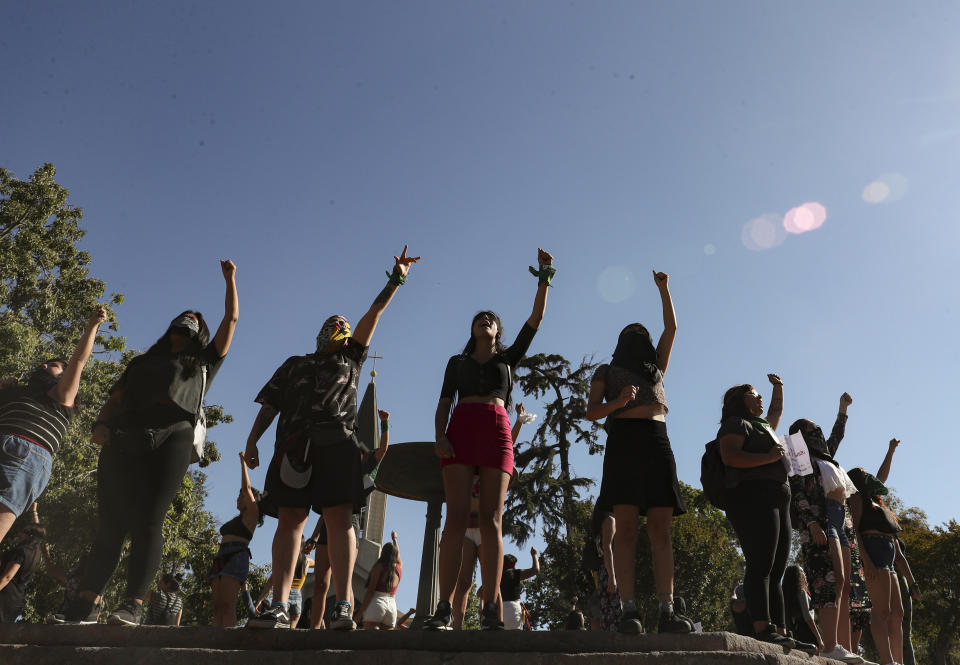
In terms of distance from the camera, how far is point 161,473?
13.4 ft

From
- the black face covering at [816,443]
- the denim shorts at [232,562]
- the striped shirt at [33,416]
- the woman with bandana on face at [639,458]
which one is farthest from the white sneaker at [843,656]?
the striped shirt at [33,416]

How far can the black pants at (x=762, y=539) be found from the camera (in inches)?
171

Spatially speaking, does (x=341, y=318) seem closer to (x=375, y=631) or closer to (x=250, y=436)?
(x=250, y=436)

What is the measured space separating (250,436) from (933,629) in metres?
30.0

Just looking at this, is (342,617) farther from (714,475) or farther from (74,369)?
(714,475)

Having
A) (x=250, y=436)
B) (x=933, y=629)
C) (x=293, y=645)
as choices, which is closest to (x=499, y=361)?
(x=250, y=436)

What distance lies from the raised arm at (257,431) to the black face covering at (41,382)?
4.73 ft

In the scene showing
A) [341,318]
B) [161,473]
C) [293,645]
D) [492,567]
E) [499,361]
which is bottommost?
[293,645]

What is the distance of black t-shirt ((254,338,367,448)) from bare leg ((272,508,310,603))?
42 centimetres

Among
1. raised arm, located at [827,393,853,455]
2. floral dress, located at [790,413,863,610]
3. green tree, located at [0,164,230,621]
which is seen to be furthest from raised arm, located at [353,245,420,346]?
green tree, located at [0,164,230,621]

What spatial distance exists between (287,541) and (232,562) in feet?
7.42

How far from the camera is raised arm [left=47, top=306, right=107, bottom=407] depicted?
14.8 feet

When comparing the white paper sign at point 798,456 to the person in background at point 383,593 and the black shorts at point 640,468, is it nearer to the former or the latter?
the black shorts at point 640,468

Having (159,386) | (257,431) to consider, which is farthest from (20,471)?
(257,431)
